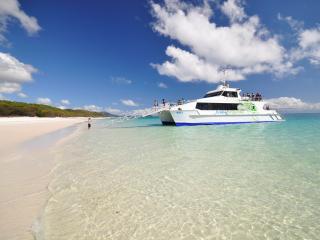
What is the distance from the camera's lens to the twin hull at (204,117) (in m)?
26.9

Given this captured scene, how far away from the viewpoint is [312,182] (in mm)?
5957

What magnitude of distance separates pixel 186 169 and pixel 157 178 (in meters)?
1.31

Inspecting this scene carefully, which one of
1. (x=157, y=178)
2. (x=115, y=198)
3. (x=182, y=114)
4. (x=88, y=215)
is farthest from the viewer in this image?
(x=182, y=114)

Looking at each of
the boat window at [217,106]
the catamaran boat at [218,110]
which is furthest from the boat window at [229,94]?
the boat window at [217,106]

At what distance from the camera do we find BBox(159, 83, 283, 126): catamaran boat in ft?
88.4

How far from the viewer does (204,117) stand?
2773 centimetres

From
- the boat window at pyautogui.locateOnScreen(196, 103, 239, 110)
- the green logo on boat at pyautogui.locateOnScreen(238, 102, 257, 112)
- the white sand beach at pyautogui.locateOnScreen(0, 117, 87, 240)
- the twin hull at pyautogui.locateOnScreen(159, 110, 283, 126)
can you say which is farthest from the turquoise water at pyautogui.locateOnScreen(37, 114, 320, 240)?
the green logo on boat at pyautogui.locateOnScreen(238, 102, 257, 112)

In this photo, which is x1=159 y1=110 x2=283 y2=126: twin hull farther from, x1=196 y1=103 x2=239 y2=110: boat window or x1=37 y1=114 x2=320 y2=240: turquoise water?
x1=37 y1=114 x2=320 y2=240: turquoise water

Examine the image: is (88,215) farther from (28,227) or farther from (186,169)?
(186,169)

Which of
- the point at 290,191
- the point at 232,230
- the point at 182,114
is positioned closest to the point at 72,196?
the point at 232,230

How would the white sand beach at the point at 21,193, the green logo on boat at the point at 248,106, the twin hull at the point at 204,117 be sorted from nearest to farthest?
the white sand beach at the point at 21,193 → the twin hull at the point at 204,117 → the green logo on boat at the point at 248,106

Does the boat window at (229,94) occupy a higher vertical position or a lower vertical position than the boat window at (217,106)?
higher

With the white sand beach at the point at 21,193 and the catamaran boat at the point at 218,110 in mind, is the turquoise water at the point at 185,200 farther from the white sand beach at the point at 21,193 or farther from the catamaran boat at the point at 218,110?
the catamaran boat at the point at 218,110

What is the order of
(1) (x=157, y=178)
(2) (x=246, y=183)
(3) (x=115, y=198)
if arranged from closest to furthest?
(3) (x=115, y=198) < (2) (x=246, y=183) < (1) (x=157, y=178)
